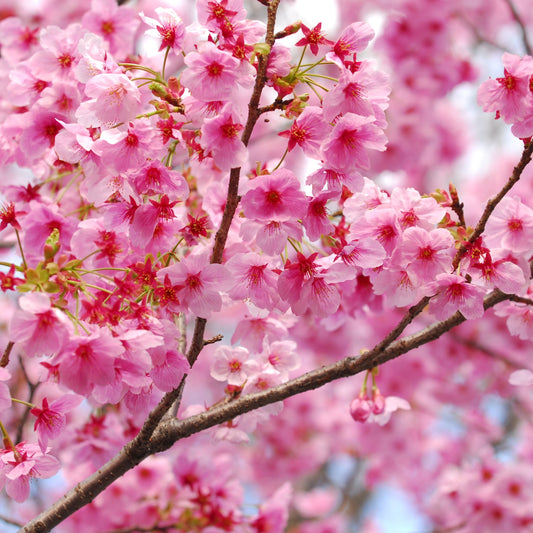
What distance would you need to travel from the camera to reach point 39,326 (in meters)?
1.28

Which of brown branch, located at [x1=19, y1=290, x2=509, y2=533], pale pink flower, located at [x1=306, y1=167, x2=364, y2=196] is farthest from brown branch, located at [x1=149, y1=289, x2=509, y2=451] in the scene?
pale pink flower, located at [x1=306, y1=167, x2=364, y2=196]

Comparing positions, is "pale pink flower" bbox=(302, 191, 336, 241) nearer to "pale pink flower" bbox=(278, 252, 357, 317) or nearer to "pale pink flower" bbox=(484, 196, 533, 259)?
"pale pink flower" bbox=(278, 252, 357, 317)

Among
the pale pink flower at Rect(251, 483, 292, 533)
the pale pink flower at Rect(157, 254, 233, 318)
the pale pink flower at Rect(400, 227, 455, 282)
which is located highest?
the pale pink flower at Rect(400, 227, 455, 282)

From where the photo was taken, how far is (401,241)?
5.19 feet

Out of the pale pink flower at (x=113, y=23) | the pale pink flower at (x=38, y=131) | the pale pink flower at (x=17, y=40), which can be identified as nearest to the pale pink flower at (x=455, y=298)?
the pale pink flower at (x=38, y=131)

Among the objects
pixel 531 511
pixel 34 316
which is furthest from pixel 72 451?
pixel 531 511

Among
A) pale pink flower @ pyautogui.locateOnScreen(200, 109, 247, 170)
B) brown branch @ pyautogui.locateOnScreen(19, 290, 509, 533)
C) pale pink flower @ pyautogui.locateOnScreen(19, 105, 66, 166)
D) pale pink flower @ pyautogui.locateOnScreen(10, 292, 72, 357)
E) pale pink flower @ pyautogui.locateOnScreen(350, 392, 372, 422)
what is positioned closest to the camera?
pale pink flower @ pyautogui.locateOnScreen(10, 292, 72, 357)

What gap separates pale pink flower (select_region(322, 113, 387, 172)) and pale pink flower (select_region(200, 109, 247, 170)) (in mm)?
204

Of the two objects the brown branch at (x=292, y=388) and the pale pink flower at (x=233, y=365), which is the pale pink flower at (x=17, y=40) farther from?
the brown branch at (x=292, y=388)

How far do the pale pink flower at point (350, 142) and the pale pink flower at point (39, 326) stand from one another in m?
0.72

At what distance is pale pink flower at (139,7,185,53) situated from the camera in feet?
5.28

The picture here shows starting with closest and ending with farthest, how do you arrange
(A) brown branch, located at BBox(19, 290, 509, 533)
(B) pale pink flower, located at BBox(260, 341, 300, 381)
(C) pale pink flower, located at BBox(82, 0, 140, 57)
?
1. (A) brown branch, located at BBox(19, 290, 509, 533)
2. (B) pale pink flower, located at BBox(260, 341, 300, 381)
3. (C) pale pink flower, located at BBox(82, 0, 140, 57)

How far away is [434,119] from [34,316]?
5.35 m

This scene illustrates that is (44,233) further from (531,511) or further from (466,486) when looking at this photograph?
(531,511)
